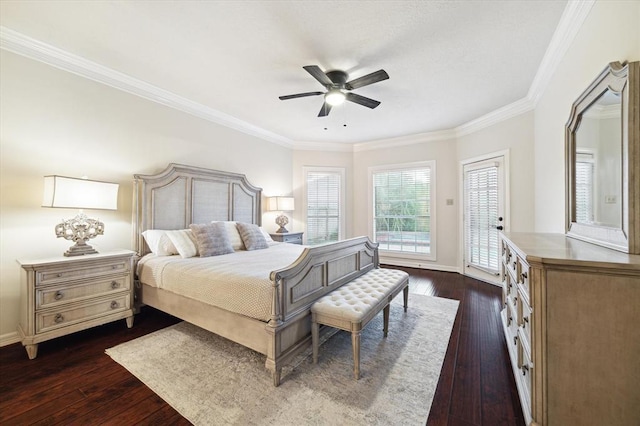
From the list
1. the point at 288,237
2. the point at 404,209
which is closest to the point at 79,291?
the point at 288,237

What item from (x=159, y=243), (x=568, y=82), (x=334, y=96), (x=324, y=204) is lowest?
(x=159, y=243)

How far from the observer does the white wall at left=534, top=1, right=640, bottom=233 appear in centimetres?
150

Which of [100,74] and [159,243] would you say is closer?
[100,74]

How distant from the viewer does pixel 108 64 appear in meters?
2.77

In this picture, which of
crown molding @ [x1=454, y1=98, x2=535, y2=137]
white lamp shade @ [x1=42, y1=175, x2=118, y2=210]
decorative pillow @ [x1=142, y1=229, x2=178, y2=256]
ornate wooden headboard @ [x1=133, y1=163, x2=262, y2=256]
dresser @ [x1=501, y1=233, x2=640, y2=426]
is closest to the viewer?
dresser @ [x1=501, y1=233, x2=640, y2=426]

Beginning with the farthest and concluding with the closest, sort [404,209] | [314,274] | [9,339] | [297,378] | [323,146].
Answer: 1. [323,146]
2. [404,209]
3. [9,339]
4. [314,274]
5. [297,378]

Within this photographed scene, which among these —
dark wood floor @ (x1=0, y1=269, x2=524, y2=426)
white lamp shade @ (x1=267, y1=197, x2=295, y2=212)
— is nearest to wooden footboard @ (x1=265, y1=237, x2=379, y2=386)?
dark wood floor @ (x1=0, y1=269, x2=524, y2=426)

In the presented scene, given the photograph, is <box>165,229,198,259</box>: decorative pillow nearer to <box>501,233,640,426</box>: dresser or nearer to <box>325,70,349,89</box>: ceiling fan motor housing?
<box>325,70,349,89</box>: ceiling fan motor housing

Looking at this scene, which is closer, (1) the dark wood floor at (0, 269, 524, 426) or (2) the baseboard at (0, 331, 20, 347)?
(1) the dark wood floor at (0, 269, 524, 426)

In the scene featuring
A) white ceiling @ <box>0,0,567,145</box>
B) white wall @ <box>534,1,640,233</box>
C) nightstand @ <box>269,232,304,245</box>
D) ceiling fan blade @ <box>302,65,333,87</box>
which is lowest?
nightstand @ <box>269,232,304,245</box>

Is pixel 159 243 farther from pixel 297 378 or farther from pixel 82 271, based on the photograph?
pixel 297 378

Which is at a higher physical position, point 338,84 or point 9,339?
point 338,84

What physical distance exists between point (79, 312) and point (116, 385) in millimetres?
981

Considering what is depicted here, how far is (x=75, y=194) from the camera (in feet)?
7.80
